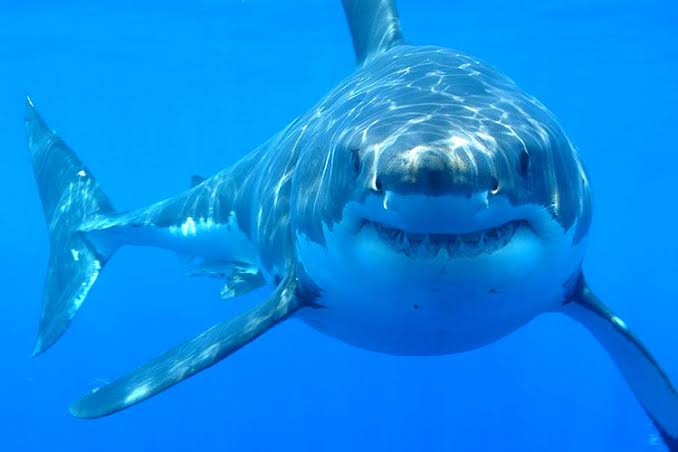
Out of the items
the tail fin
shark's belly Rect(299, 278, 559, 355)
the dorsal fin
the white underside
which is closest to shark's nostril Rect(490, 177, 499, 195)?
the white underside

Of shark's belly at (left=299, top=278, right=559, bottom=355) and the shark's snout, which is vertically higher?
the shark's snout

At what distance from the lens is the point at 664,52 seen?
3550 centimetres

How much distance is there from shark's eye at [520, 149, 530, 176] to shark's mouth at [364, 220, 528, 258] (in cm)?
28

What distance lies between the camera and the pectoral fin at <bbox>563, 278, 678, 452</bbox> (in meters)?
4.86

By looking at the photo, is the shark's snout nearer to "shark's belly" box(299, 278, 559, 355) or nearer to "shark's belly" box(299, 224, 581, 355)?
"shark's belly" box(299, 224, 581, 355)

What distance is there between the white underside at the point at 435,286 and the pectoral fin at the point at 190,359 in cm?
28

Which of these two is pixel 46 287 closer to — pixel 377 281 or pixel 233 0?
pixel 377 281

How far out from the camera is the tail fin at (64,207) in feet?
28.2

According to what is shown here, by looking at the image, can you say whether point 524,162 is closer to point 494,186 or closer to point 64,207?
point 494,186

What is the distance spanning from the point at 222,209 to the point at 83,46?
1274 inches

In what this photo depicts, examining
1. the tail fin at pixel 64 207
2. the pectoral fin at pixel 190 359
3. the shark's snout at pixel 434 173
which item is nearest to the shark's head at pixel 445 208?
the shark's snout at pixel 434 173

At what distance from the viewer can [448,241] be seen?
2979 millimetres

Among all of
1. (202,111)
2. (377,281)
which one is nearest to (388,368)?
(377,281)

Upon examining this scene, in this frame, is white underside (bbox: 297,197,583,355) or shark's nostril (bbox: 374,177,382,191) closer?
shark's nostril (bbox: 374,177,382,191)
